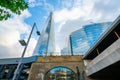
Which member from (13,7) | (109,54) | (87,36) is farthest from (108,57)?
(87,36)

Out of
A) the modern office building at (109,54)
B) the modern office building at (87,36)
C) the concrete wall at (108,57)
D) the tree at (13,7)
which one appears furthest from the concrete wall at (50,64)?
the modern office building at (87,36)

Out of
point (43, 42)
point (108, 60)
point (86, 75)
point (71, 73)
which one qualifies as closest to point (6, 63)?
point (71, 73)

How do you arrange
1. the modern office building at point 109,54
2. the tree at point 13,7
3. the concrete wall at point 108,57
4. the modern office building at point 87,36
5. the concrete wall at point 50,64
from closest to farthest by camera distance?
the tree at point 13,7 < the concrete wall at point 108,57 < the modern office building at point 109,54 < the concrete wall at point 50,64 < the modern office building at point 87,36

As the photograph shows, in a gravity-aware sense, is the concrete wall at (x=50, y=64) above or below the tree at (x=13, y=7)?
above

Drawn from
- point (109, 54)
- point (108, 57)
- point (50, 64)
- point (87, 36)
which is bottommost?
point (108, 57)

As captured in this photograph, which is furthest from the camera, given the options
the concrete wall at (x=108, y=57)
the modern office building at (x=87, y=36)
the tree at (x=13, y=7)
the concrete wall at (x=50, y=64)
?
the modern office building at (x=87, y=36)

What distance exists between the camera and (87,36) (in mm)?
116938

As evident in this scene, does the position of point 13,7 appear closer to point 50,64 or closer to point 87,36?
point 50,64

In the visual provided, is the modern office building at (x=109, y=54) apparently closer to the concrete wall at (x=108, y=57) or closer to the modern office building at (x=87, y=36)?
the concrete wall at (x=108, y=57)

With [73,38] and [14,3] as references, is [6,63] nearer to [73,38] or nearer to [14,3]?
[14,3]

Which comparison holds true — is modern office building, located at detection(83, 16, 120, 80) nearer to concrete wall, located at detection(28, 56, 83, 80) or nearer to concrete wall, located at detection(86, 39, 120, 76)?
concrete wall, located at detection(86, 39, 120, 76)

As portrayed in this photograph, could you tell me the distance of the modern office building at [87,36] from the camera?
112 meters

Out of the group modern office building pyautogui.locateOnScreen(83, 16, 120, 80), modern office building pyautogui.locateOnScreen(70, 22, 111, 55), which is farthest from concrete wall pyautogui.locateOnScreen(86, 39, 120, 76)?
modern office building pyautogui.locateOnScreen(70, 22, 111, 55)

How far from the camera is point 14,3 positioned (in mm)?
7832
